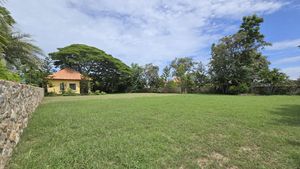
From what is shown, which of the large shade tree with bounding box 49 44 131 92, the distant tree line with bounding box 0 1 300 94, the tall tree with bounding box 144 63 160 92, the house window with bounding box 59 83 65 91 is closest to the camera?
the distant tree line with bounding box 0 1 300 94

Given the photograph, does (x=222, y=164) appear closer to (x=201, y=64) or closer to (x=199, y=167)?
(x=199, y=167)

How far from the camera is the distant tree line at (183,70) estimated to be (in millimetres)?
20953

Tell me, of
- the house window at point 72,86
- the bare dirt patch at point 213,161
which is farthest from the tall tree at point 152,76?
the bare dirt patch at point 213,161

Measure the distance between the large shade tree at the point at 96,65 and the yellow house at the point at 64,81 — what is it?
179 cm

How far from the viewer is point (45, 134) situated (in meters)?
4.38

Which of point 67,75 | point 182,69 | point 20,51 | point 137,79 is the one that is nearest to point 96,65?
point 67,75

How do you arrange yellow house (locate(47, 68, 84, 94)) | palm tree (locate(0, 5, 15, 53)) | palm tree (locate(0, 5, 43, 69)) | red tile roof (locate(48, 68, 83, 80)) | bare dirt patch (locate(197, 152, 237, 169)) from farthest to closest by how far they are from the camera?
red tile roof (locate(48, 68, 83, 80)) → yellow house (locate(47, 68, 84, 94)) → palm tree (locate(0, 5, 43, 69)) → palm tree (locate(0, 5, 15, 53)) → bare dirt patch (locate(197, 152, 237, 169))

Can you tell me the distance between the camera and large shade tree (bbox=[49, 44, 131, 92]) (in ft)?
92.5

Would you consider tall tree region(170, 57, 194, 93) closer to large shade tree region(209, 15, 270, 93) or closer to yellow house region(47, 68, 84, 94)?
large shade tree region(209, 15, 270, 93)

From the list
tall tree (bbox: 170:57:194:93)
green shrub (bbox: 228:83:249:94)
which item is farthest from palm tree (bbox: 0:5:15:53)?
tall tree (bbox: 170:57:194:93)

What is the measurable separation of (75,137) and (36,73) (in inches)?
804

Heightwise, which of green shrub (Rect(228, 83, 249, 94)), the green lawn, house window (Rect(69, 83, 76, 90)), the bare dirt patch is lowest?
the bare dirt patch

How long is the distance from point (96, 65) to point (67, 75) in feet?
15.7

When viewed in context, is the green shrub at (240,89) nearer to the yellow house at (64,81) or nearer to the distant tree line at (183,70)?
the distant tree line at (183,70)
